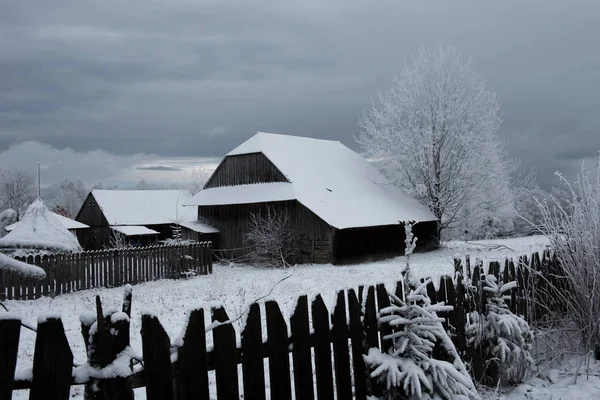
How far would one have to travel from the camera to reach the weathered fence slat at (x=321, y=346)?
3701 mm

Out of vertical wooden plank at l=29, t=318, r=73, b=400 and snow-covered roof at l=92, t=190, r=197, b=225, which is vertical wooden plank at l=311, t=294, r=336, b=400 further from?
snow-covered roof at l=92, t=190, r=197, b=225

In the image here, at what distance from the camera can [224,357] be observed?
311cm

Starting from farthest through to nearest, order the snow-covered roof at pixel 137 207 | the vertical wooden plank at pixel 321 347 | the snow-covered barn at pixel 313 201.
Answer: the snow-covered roof at pixel 137 207
the snow-covered barn at pixel 313 201
the vertical wooden plank at pixel 321 347

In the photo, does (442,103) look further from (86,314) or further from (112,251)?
(86,314)

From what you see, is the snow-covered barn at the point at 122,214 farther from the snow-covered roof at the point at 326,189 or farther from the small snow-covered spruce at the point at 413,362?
the small snow-covered spruce at the point at 413,362

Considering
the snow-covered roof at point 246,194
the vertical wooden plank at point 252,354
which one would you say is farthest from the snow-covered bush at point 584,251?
the snow-covered roof at point 246,194

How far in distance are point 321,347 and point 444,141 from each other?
26.3 meters

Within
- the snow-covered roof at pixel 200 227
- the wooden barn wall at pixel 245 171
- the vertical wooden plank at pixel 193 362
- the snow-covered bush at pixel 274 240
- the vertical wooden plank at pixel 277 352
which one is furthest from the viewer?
the snow-covered roof at pixel 200 227

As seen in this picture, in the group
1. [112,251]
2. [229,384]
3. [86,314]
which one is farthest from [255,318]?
[112,251]

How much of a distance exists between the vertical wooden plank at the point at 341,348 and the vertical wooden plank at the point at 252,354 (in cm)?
82

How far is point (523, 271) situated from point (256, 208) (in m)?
19.1

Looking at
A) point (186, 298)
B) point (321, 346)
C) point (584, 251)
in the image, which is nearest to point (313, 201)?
point (186, 298)

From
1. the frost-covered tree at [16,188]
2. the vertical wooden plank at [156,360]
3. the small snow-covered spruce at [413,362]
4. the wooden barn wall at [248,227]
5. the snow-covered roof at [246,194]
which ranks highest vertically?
the frost-covered tree at [16,188]

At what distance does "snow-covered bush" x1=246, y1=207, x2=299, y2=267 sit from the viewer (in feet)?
75.1
